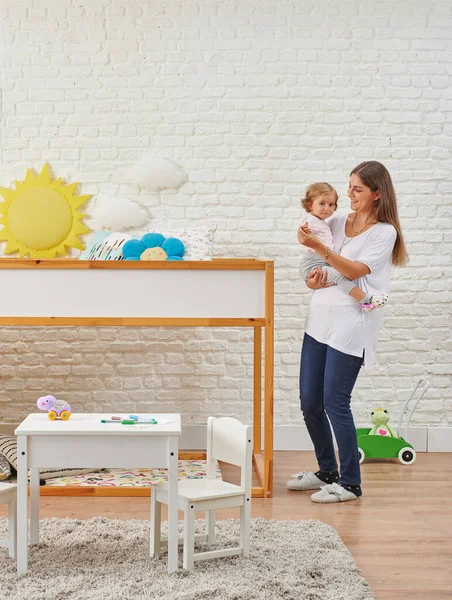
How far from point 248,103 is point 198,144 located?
1.11 feet

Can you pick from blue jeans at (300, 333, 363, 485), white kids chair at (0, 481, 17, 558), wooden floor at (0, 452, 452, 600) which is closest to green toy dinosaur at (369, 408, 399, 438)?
wooden floor at (0, 452, 452, 600)

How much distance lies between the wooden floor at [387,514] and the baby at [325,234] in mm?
799

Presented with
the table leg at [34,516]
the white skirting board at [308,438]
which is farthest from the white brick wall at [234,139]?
the table leg at [34,516]

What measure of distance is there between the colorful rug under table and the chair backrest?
2.27 ft

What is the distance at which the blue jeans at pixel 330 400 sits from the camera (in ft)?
10.8

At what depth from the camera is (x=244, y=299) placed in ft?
11.1

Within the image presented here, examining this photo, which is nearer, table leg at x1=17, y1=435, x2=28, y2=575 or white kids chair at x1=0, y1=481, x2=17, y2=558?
table leg at x1=17, y1=435, x2=28, y2=575

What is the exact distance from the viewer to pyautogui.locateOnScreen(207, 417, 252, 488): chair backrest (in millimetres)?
2531

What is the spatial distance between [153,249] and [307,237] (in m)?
0.68

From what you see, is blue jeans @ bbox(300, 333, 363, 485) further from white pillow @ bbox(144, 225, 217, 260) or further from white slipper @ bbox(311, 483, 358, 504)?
white pillow @ bbox(144, 225, 217, 260)

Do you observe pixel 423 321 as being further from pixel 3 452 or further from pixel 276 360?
pixel 3 452

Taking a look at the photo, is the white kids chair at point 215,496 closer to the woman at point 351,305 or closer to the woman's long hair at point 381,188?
the woman at point 351,305

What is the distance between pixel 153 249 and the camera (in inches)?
135

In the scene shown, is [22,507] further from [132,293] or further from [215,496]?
[132,293]
